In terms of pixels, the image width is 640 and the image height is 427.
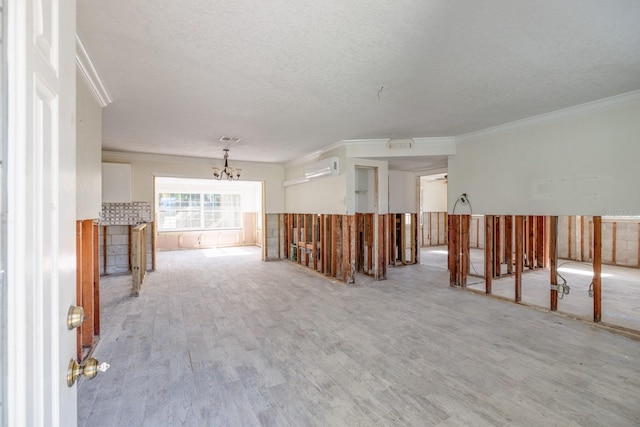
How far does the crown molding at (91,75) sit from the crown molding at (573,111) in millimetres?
4625

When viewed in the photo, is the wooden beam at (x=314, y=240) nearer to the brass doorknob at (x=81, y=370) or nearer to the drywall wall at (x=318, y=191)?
the drywall wall at (x=318, y=191)

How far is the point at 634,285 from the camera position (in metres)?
4.73

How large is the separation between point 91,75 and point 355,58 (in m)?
2.21

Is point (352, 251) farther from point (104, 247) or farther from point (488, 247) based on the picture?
point (104, 247)

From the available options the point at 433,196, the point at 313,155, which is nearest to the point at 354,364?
the point at 313,155

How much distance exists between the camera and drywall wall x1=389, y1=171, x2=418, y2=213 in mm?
7062

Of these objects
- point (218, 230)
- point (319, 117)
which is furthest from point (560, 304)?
point (218, 230)

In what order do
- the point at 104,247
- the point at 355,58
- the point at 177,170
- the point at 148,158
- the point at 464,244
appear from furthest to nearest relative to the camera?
the point at 177,170 → the point at 148,158 → the point at 104,247 → the point at 464,244 → the point at 355,58

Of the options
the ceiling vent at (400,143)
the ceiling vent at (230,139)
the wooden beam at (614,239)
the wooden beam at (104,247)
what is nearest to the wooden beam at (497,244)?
the ceiling vent at (400,143)

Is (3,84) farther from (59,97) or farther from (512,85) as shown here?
(512,85)

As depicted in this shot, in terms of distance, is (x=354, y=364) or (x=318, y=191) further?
(x=318, y=191)

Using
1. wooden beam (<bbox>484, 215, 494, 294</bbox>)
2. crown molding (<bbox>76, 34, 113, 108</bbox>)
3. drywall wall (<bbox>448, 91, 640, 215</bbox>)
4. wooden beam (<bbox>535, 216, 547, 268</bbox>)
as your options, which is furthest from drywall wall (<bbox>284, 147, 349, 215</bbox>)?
wooden beam (<bbox>535, 216, 547, 268</bbox>)

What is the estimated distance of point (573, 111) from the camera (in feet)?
11.1

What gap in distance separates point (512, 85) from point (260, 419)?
3.46 metres
